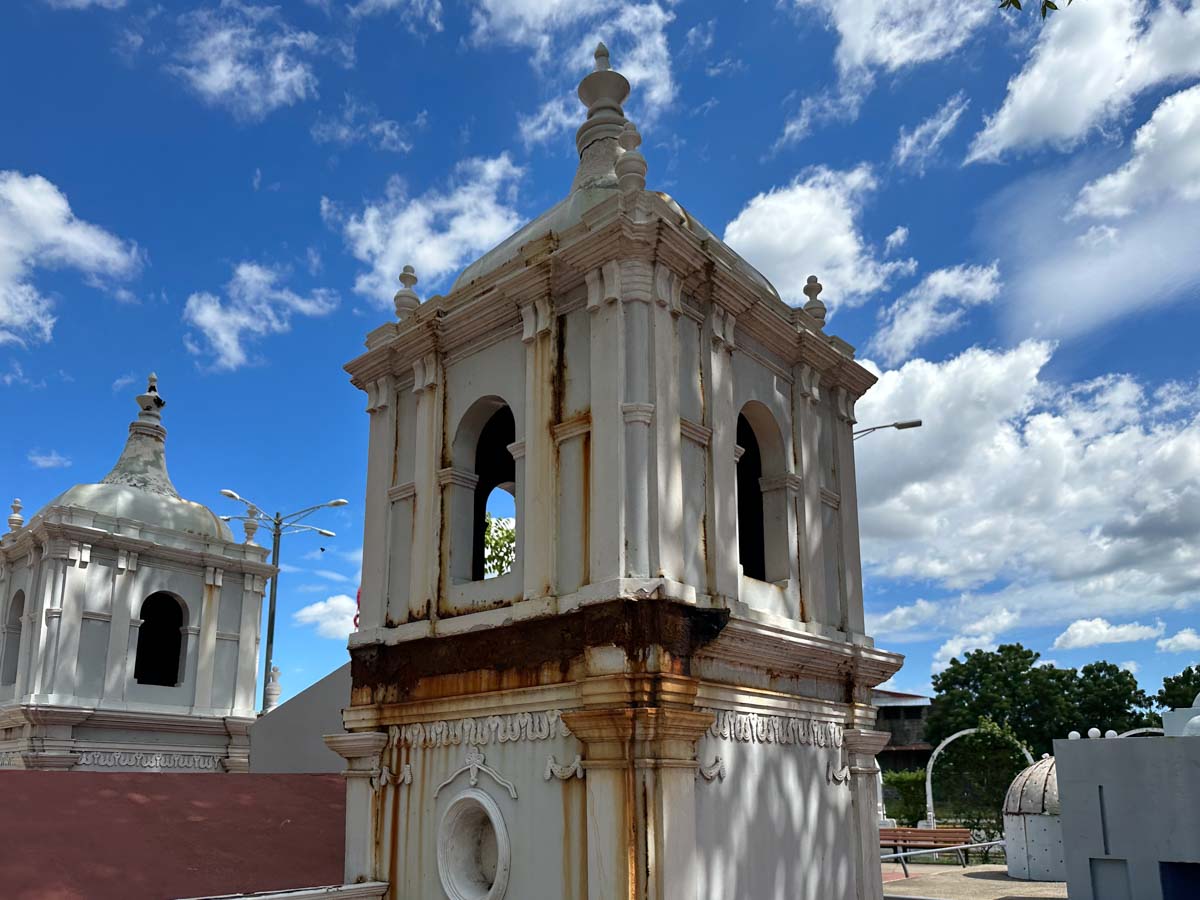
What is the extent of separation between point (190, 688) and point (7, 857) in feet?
45.0

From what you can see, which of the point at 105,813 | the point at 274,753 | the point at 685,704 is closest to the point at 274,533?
the point at 274,753

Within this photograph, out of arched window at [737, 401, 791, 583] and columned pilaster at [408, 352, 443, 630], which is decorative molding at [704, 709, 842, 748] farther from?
columned pilaster at [408, 352, 443, 630]

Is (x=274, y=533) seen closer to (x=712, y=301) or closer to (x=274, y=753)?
(x=274, y=753)

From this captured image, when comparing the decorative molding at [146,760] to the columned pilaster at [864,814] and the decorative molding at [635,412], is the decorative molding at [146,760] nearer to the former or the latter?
the columned pilaster at [864,814]

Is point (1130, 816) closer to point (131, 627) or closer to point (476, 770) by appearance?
point (476, 770)

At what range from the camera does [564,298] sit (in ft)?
31.8

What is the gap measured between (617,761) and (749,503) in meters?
3.86

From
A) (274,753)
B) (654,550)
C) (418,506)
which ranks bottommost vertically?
(274,753)

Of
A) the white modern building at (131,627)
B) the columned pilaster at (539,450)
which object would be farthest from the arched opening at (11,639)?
the columned pilaster at (539,450)

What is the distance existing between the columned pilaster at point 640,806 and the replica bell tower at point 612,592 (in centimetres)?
2

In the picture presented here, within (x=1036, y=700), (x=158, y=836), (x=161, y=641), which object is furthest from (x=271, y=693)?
(x=1036, y=700)

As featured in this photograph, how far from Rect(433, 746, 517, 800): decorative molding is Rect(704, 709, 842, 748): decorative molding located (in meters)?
1.83

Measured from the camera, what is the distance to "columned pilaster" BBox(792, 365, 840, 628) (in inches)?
418

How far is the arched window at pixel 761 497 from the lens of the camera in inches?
418
